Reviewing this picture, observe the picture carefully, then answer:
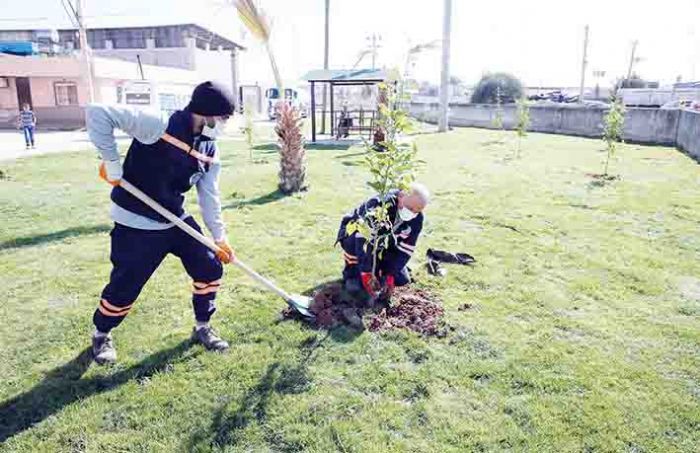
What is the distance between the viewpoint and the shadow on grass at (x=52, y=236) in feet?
19.3

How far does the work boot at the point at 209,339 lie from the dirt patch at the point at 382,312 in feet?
1.98

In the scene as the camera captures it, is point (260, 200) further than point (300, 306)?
Yes

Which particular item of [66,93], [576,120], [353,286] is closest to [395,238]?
[353,286]

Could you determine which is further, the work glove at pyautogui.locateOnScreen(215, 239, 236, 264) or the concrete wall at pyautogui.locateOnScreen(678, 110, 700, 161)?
the concrete wall at pyautogui.locateOnScreen(678, 110, 700, 161)

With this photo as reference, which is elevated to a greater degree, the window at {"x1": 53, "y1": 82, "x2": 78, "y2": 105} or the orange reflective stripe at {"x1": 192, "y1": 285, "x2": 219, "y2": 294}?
the window at {"x1": 53, "y1": 82, "x2": 78, "y2": 105}

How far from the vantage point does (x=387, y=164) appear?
Answer: 3.71 meters

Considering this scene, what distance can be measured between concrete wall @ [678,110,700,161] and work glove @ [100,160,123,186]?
→ 1441 centimetres

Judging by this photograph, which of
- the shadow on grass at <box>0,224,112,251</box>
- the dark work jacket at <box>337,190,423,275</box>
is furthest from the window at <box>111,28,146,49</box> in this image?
the dark work jacket at <box>337,190,423,275</box>

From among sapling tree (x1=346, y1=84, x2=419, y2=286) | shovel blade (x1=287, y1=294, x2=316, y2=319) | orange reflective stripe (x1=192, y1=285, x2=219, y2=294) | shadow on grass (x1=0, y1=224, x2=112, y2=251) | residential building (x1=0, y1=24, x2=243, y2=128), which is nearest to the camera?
orange reflective stripe (x1=192, y1=285, x2=219, y2=294)

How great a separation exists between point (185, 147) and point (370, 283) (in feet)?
5.97

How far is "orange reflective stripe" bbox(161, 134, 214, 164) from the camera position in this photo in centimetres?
286

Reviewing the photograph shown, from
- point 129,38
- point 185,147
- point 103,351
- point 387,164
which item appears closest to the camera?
point 185,147

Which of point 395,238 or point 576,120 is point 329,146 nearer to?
point 576,120

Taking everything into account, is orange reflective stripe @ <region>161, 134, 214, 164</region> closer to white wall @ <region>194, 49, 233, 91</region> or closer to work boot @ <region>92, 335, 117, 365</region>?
work boot @ <region>92, 335, 117, 365</region>
